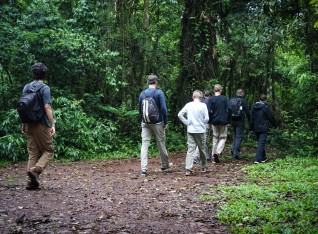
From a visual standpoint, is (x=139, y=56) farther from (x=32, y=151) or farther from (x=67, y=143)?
(x=32, y=151)

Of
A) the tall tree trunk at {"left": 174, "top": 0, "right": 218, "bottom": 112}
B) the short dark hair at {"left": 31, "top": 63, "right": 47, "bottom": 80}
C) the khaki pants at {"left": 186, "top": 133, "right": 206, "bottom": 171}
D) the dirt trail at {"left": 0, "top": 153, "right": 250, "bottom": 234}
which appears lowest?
the dirt trail at {"left": 0, "top": 153, "right": 250, "bottom": 234}

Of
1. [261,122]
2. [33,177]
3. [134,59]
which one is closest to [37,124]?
[33,177]

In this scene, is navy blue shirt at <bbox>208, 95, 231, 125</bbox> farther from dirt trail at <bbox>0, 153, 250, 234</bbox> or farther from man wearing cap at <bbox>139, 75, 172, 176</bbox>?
man wearing cap at <bbox>139, 75, 172, 176</bbox>

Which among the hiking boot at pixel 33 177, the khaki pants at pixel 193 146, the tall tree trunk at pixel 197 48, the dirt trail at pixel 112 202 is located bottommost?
the dirt trail at pixel 112 202

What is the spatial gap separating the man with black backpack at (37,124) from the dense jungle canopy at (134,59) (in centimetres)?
470

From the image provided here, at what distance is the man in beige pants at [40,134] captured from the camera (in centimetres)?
724

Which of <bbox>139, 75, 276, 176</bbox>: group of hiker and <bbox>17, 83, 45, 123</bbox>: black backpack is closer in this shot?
<bbox>17, 83, 45, 123</bbox>: black backpack

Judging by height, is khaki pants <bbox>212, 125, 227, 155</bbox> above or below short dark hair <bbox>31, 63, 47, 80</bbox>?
below

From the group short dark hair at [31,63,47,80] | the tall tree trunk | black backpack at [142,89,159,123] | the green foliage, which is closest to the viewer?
short dark hair at [31,63,47,80]

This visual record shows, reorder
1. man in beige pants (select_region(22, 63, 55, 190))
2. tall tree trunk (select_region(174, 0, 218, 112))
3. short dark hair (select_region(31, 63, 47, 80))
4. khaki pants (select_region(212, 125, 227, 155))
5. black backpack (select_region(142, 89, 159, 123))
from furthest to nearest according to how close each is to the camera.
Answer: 1. tall tree trunk (select_region(174, 0, 218, 112))
2. khaki pants (select_region(212, 125, 227, 155))
3. black backpack (select_region(142, 89, 159, 123))
4. short dark hair (select_region(31, 63, 47, 80))
5. man in beige pants (select_region(22, 63, 55, 190))

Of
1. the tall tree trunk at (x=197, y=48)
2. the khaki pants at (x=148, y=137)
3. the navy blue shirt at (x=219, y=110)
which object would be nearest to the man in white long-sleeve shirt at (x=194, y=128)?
the khaki pants at (x=148, y=137)

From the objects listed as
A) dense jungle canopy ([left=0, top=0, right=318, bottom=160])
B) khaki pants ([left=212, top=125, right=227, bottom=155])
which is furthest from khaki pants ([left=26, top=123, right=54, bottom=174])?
khaki pants ([left=212, top=125, right=227, bottom=155])

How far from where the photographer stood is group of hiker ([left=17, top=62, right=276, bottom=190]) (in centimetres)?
725

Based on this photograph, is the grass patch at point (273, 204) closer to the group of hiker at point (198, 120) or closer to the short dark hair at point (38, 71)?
the group of hiker at point (198, 120)
